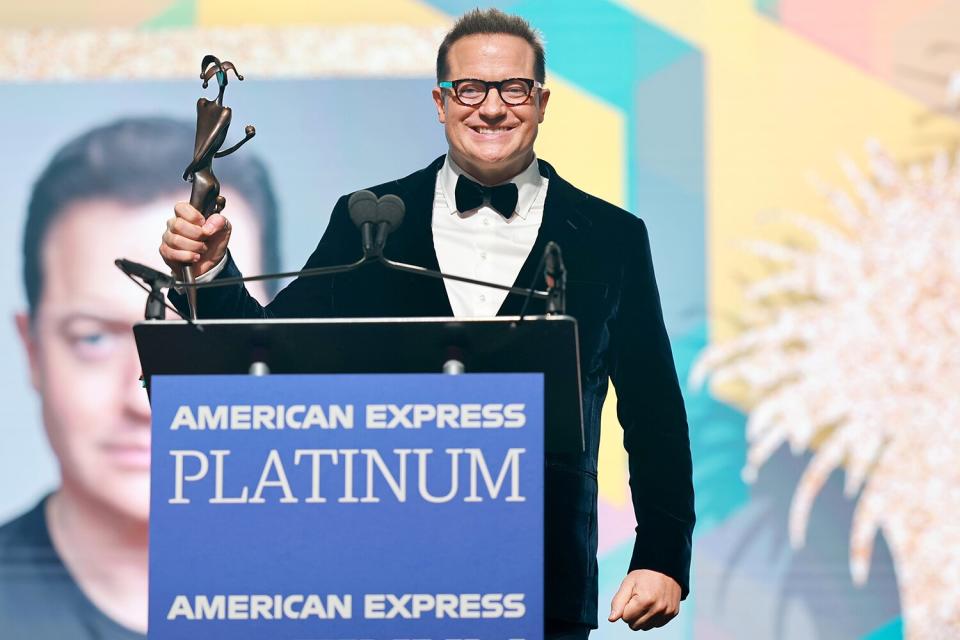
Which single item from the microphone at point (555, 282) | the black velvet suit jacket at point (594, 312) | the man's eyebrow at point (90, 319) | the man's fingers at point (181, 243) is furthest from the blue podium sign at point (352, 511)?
the man's eyebrow at point (90, 319)

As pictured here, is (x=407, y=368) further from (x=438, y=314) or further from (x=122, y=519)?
(x=122, y=519)

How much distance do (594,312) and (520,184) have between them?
31 cm

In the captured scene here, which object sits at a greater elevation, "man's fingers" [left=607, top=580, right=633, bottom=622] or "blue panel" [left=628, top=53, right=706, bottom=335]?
"blue panel" [left=628, top=53, right=706, bottom=335]

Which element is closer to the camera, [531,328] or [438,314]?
[531,328]

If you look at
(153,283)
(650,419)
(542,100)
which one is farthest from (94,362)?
(153,283)

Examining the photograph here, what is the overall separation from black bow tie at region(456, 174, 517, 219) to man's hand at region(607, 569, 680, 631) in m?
0.67

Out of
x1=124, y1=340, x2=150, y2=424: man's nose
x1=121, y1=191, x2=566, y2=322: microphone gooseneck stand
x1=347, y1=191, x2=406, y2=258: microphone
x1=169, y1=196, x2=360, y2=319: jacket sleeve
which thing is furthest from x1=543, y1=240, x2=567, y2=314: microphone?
x1=124, y1=340, x2=150, y2=424: man's nose

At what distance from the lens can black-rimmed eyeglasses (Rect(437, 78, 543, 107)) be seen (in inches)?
91.7

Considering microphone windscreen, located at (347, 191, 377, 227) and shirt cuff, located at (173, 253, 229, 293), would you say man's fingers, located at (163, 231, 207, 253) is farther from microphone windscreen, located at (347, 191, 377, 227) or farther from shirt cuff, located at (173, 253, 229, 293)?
microphone windscreen, located at (347, 191, 377, 227)

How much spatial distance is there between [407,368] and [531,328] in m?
0.17

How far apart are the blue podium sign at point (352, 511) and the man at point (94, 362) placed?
2343 mm

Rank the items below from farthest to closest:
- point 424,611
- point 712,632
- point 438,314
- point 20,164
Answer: point 20,164
point 712,632
point 438,314
point 424,611

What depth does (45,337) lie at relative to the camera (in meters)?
4.04

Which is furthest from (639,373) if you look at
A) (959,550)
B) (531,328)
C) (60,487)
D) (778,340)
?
(60,487)
